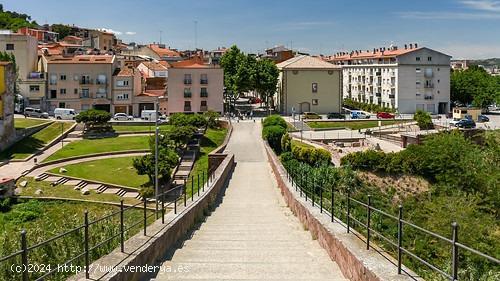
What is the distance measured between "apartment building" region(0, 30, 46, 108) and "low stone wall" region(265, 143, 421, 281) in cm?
6067

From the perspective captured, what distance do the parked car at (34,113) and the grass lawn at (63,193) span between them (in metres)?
27.1

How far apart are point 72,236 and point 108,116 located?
1819 inches

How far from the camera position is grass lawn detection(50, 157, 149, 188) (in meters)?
36.3

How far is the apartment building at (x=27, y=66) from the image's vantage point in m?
66.2

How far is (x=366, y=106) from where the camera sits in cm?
8538

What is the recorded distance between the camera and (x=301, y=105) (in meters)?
73.6

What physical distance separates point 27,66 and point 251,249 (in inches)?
2614

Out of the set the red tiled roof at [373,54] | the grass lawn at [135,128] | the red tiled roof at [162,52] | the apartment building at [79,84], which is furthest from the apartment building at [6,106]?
the red tiled roof at [162,52]

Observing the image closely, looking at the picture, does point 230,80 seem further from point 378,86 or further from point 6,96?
point 6,96

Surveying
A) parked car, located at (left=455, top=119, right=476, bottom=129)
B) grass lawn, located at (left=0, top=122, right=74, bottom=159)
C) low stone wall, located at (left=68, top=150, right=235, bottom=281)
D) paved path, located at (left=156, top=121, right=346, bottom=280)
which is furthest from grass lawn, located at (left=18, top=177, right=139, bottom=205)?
parked car, located at (left=455, top=119, right=476, bottom=129)

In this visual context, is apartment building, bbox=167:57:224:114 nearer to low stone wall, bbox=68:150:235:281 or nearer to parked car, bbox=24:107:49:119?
parked car, bbox=24:107:49:119

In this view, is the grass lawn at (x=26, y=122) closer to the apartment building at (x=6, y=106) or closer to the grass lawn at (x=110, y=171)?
the apartment building at (x=6, y=106)

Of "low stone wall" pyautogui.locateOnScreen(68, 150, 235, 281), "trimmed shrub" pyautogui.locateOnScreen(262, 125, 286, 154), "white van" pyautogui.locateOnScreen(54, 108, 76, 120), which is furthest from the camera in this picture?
"white van" pyautogui.locateOnScreen(54, 108, 76, 120)

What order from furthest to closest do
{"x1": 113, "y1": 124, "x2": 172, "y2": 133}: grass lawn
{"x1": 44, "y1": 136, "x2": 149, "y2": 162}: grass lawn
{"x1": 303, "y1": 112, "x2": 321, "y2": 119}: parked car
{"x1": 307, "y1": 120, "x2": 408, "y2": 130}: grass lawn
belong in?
{"x1": 303, "y1": 112, "x2": 321, "y2": 119}: parked car < {"x1": 307, "y1": 120, "x2": 408, "y2": 130}: grass lawn < {"x1": 113, "y1": 124, "x2": 172, "y2": 133}: grass lawn < {"x1": 44, "y1": 136, "x2": 149, "y2": 162}: grass lawn
